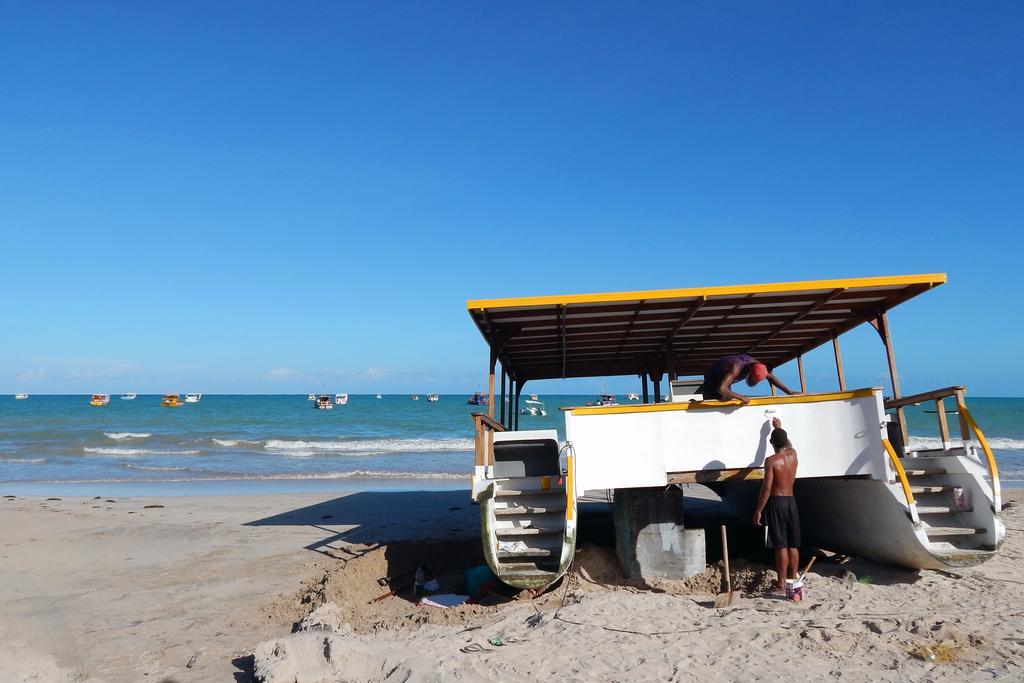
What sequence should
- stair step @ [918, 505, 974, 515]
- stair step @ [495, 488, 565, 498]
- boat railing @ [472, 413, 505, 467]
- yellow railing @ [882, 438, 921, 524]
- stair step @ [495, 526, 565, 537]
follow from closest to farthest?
yellow railing @ [882, 438, 921, 524], stair step @ [918, 505, 974, 515], stair step @ [495, 526, 565, 537], stair step @ [495, 488, 565, 498], boat railing @ [472, 413, 505, 467]

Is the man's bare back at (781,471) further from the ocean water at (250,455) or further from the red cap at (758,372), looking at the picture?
the ocean water at (250,455)

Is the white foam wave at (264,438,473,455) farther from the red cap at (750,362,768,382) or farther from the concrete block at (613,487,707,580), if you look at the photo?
the red cap at (750,362,768,382)

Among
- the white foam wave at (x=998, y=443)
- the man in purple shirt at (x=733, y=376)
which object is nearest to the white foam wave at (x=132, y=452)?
the man in purple shirt at (x=733, y=376)

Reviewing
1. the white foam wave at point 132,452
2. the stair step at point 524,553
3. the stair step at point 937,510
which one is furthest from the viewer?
the white foam wave at point 132,452

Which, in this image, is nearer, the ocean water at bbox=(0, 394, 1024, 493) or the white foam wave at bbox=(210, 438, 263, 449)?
the ocean water at bbox=(0, 394, 1024, 493)

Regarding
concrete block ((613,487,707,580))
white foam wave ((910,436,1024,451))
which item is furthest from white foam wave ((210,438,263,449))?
white foam wave ((910,436,1024,451))

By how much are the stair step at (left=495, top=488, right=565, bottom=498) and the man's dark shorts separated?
2.48 metres

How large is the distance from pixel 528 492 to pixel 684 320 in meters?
3.56

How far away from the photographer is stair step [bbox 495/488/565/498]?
27.4ft

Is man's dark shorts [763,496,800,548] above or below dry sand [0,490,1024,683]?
above

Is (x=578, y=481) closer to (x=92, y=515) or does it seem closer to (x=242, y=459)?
(x=92, y=515)

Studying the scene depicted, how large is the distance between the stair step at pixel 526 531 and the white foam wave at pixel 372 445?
25.3m

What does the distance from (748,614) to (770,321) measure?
5535 mm

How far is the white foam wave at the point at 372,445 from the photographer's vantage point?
110 feet
